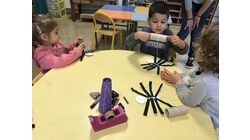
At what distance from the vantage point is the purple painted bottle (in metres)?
0.88

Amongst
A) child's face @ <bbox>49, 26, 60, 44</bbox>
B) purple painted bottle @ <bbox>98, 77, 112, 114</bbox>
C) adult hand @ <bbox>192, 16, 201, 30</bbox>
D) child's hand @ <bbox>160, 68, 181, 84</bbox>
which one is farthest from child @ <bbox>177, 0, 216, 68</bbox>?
purple painted bottle @ <bbox>98, 77, 112, 114</bbox>

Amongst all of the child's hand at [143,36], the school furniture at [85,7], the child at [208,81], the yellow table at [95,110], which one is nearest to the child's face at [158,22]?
the child's hand at [143,36]

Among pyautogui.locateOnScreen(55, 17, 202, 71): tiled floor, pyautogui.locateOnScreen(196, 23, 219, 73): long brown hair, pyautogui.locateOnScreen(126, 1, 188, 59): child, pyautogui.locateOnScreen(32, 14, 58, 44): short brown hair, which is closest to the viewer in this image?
pyautogui.locateOnScreen(196, 23, 219, 73): long brown hair

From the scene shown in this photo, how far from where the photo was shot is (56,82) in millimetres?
1105

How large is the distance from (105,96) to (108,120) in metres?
0.11

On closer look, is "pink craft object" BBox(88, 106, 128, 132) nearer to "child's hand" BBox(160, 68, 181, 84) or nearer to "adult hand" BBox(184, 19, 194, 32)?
"child's hand" BBox(160, 68, 181, 84)

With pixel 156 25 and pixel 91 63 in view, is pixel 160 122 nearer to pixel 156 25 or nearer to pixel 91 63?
pixel 91 63

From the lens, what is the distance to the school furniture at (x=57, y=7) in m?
3.98

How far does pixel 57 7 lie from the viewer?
4.07 metres

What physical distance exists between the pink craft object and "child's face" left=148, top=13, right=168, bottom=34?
94 centimetres

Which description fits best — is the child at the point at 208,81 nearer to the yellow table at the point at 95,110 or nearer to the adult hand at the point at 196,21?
the yellow table at the point at 95,110
